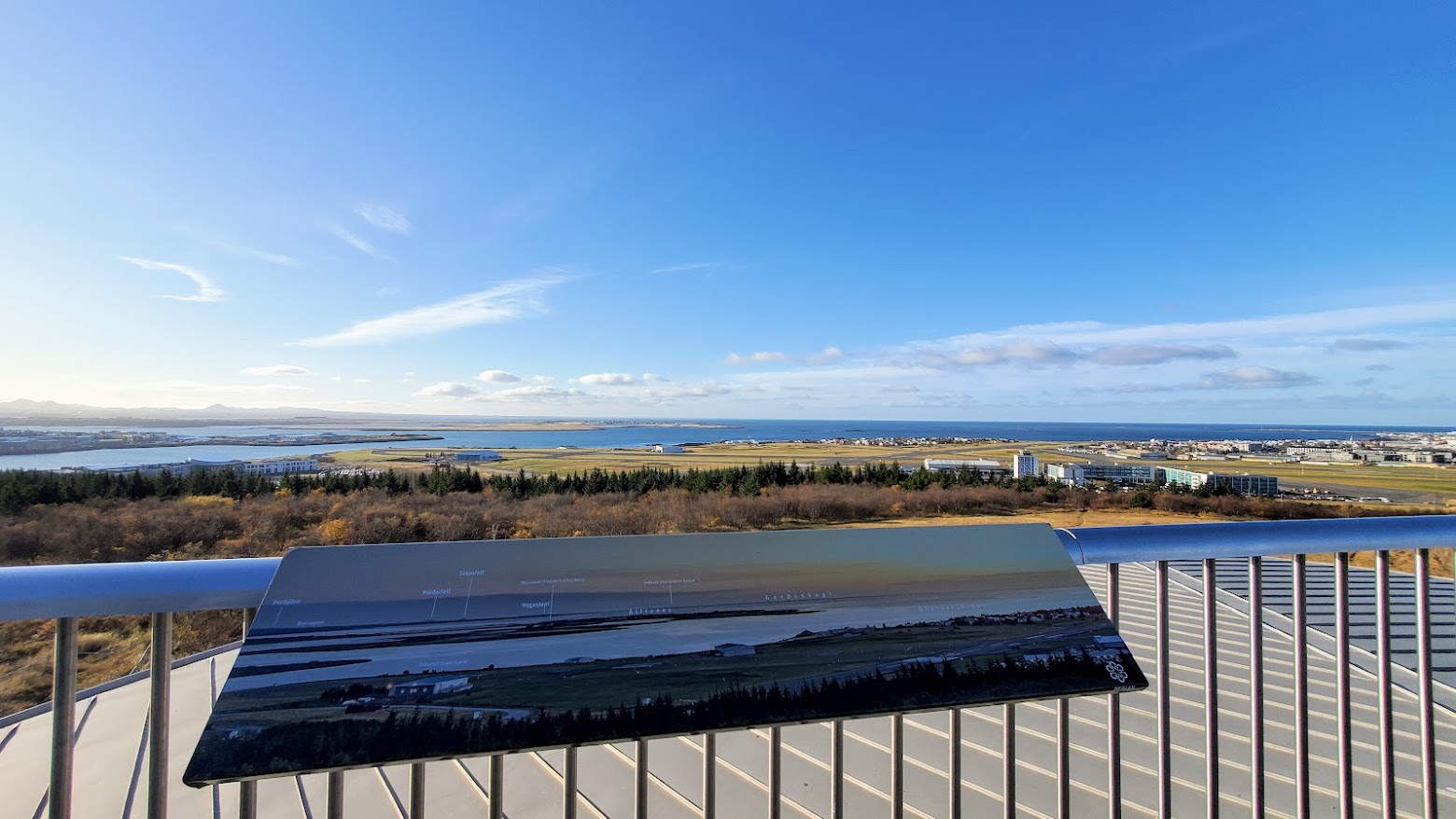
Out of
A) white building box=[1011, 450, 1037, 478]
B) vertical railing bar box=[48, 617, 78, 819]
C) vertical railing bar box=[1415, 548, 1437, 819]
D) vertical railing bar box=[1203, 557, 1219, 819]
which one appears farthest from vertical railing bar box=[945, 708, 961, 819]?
white building box=[1011, 450, 1037, 478]

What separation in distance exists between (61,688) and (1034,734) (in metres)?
2.93

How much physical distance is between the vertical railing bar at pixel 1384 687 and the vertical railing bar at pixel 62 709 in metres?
2.87

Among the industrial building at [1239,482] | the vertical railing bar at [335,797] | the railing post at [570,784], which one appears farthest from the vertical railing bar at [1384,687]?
the industrial building at [1239,482]

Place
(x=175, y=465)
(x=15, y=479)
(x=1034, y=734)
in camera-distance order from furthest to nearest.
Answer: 1. (x=175, y=465)
2. (x=15, y=479)
3. (x=1034, y=734)

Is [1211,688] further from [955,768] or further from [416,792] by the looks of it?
[416,792]

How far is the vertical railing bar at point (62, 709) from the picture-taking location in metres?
1.08

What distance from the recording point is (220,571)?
1158mm

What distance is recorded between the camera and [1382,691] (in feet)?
5.17

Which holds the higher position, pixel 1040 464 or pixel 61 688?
pixel 61 688

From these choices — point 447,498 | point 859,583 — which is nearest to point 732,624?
point 859,583

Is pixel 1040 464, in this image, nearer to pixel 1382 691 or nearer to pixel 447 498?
pixel 447 498

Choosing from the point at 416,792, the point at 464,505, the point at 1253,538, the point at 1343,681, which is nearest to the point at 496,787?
the point at 416,792

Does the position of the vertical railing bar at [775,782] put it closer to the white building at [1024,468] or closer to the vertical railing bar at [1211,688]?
the vertical railing bar at [1211,688]

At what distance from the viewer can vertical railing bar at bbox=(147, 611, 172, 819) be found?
1109 mm
